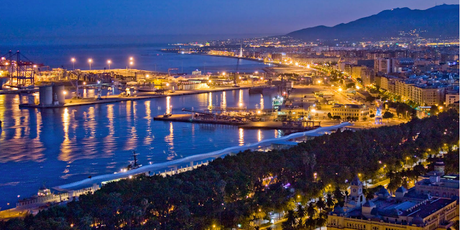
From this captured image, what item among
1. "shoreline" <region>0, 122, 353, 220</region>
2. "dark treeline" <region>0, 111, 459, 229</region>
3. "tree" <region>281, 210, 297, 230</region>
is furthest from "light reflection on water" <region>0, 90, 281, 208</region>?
"tree" <region>281, 210, 297, 230</region>

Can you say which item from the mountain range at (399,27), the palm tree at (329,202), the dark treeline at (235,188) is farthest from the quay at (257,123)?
the mountain range at (399,27)

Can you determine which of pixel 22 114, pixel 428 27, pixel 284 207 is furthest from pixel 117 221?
pixel 428 27

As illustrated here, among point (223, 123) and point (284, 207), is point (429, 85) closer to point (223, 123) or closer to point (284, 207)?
point (223, 123)

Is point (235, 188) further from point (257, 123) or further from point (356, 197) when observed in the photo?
point (257, 123)

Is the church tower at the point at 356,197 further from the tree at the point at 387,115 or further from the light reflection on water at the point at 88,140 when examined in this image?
the tree at the point at 387,115

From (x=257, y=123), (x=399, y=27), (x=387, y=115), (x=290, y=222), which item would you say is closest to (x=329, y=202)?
(x=290, y=222)
